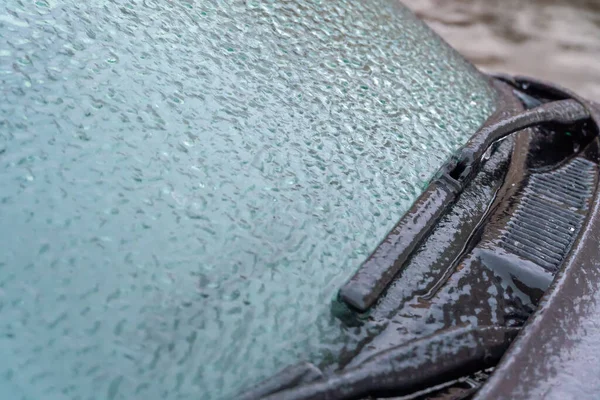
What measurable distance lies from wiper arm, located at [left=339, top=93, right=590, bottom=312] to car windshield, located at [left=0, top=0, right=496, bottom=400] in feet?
0.09

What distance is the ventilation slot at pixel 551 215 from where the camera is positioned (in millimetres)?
1081

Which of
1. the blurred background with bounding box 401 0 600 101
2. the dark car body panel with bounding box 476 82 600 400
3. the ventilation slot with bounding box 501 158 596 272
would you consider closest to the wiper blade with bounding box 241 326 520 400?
the dark car body panel with bounding box 476 82 600 400

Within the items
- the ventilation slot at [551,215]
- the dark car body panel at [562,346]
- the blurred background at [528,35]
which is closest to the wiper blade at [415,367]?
the dark car body panel at [562,346]

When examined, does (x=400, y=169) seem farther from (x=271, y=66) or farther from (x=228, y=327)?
(x=228, y=327)

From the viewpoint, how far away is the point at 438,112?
52.1 inches

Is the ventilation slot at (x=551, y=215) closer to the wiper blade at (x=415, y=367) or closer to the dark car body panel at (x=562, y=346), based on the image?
the dark car body panel at (x=562, y=346)

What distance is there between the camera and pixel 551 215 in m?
1.19

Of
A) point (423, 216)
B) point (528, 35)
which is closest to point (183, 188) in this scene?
point (423, 216)

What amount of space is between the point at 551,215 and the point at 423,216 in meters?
0.33

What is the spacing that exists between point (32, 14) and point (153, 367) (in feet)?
2.12

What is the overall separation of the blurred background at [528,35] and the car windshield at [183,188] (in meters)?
3.33

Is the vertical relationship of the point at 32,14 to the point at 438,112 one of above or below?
below

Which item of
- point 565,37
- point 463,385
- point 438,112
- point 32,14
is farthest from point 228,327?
point 565,37

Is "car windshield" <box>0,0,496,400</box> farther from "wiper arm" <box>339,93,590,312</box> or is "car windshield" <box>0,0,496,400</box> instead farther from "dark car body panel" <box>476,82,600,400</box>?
"dark car body panel" <box>476,82,600,400</box>
